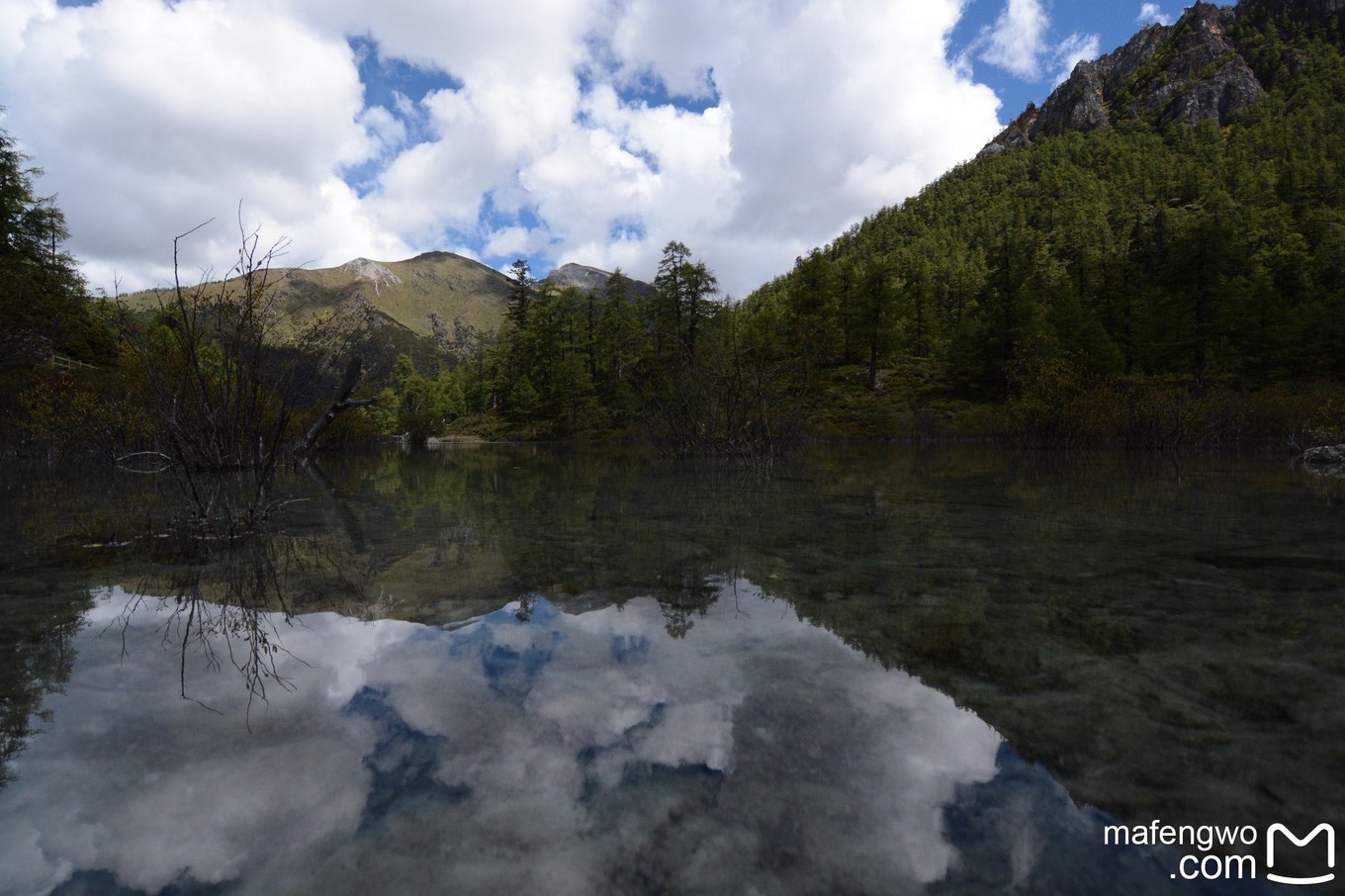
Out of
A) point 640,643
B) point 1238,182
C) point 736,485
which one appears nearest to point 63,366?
point 736,485

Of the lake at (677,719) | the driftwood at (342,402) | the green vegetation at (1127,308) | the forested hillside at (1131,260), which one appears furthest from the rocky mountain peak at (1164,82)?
the lake at (677,719)

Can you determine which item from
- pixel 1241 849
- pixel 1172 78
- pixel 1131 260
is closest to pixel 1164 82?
pixel 1172 78

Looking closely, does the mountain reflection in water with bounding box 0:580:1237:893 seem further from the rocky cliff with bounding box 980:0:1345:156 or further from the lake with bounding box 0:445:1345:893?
the rocky cliff with bounding box 980:0:1345:156

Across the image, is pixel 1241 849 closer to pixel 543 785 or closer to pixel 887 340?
pixel 543 785

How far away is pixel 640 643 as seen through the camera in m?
3.20

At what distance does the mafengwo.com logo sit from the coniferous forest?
784cm

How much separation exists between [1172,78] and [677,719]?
17583 cm

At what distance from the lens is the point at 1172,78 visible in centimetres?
12600

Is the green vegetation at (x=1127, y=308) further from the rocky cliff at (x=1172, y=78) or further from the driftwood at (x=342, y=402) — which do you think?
the rocky cliff at (x=1172, y=78)

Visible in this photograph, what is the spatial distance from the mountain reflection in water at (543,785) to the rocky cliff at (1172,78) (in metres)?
150

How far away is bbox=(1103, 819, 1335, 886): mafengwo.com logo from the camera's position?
1.49m

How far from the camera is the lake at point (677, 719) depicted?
157cm

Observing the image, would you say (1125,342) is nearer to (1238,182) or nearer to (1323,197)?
(1323,197)

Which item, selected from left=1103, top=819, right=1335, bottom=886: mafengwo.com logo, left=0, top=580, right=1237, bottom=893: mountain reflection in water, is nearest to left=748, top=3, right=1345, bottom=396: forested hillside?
left=0, top=580, right=1237, bottom=893: mountain reflection in water
